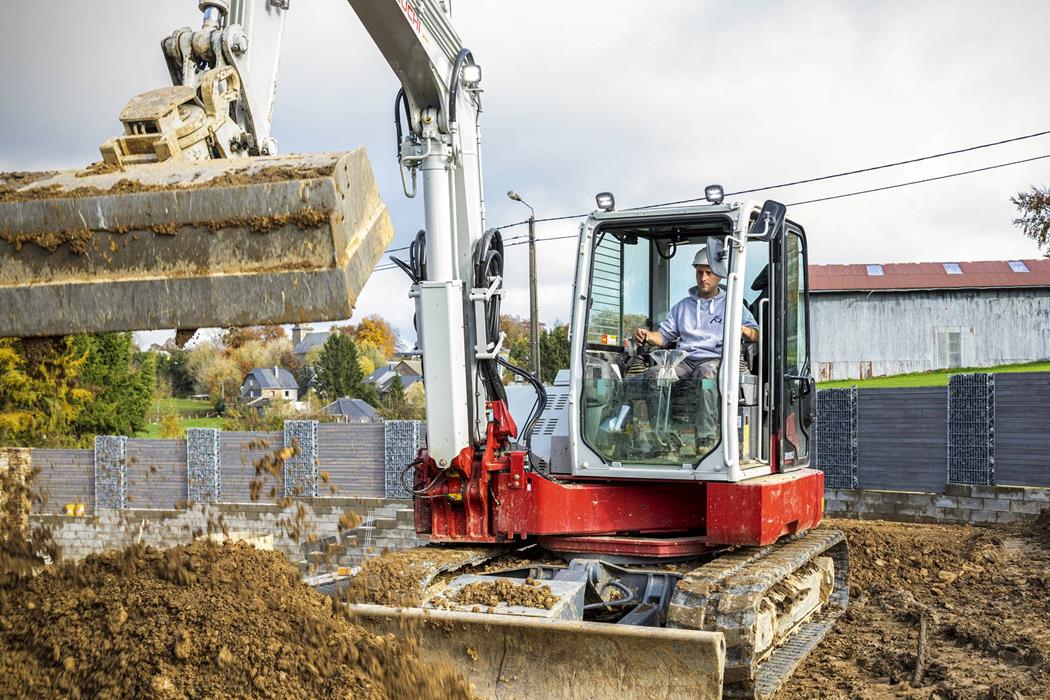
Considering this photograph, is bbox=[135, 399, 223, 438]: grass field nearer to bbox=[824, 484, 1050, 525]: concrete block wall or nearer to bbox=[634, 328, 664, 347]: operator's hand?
bbox=[824, 484, 1050, 525]: concrete block wall

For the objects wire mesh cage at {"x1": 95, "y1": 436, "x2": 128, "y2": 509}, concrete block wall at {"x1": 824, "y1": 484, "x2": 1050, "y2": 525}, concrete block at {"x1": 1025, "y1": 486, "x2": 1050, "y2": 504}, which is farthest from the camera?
wire mesh cage at {"x1": 95, "y1": 436, "x2": 128, "y2": 509}

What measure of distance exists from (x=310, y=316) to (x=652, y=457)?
243cm

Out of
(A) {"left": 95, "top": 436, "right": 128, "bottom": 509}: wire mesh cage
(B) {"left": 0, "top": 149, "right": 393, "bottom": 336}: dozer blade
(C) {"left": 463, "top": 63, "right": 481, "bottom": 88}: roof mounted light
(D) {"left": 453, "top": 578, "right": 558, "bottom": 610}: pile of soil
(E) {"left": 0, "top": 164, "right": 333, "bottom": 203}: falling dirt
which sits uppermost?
(C) {"left": 463, "top": 63, "right": 481, "bottom": 88}: roof mounted light

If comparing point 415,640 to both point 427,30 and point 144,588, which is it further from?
point 427,30

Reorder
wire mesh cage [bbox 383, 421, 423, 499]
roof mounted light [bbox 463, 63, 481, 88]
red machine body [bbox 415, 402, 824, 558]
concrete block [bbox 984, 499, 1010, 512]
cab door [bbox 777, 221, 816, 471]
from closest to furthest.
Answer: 1. red machine body [bbox 415, 402, 824, 558]
2. roof mounted light [bbox 463, 63, 481, 88]
3. cab door [bbox 777, 221, 816, 471]
4. concrete block [bbox 984, 499, 1010, 512]
5. wire mesh cage [bbox 383, 421, 423, 499]

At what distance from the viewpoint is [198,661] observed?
11.7 ft

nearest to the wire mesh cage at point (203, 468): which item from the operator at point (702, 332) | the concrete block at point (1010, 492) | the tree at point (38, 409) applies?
the tree at point (38, 409)

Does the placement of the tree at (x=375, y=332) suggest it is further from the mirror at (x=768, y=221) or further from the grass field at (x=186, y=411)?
the mirror at (x=768, y=221)

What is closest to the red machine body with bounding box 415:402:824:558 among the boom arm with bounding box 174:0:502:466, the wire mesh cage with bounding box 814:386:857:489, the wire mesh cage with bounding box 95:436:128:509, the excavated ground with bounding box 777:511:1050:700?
the boom arm with bounding box 174:0:502:466

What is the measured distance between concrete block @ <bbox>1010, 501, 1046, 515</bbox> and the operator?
768 cm

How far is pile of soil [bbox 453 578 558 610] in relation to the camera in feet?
14.9

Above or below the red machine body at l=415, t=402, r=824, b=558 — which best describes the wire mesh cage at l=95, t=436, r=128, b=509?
below

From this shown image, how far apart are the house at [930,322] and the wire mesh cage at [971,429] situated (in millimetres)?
21943

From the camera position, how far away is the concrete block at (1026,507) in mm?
11344
